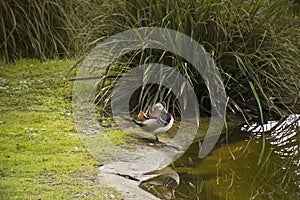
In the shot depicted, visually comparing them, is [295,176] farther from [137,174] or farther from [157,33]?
[157,33]

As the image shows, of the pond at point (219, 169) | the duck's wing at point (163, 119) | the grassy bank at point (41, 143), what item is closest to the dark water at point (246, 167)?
the pond at point (219, 169)

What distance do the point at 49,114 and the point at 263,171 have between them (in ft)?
7.84

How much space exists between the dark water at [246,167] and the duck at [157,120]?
0.33 metres

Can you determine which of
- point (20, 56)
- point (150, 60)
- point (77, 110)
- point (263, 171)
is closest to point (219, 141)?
point (263, 171)

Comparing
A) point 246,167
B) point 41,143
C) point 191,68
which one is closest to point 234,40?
point 191,68

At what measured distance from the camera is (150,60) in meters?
5.69

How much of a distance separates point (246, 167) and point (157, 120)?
35.5 inches

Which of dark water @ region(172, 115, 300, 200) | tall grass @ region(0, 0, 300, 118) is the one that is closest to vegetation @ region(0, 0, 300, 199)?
tall grass @ region(0, 0, 300, 118)

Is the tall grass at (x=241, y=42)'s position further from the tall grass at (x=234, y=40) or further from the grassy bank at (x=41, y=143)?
the grassy bank at (x=41, y=143)

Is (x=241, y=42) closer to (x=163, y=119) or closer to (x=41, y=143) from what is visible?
(x=163, y=119)

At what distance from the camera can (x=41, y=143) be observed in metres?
4.75

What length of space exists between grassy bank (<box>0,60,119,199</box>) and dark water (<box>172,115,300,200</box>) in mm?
794

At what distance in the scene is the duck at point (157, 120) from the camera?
4809 millimetres

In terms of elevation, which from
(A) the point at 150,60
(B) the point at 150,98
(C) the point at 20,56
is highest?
(A) the point at 150,60
